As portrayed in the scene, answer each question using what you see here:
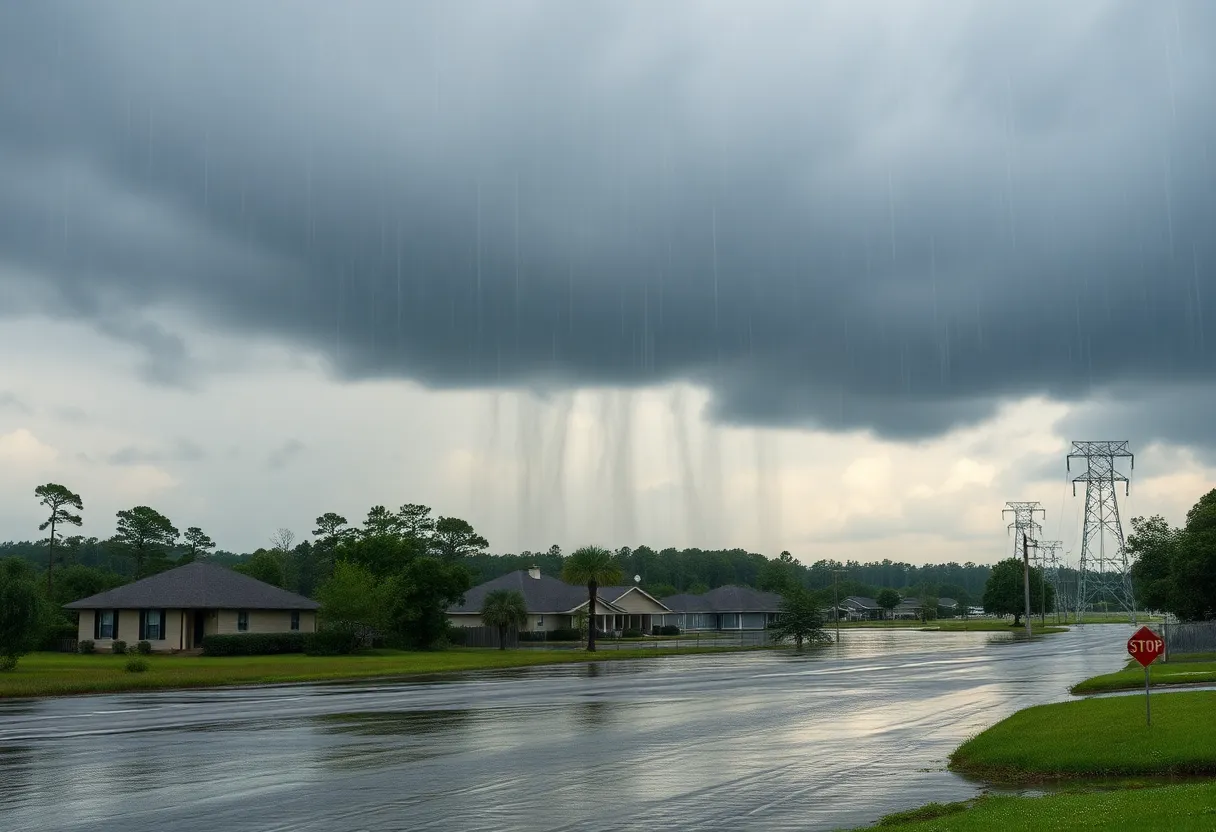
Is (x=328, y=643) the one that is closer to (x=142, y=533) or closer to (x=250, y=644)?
(x=250, y=644)

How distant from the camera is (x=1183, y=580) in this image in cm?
6366

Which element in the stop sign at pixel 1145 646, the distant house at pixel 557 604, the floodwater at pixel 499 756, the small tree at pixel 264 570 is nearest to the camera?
the floodwater at pixel 499 756

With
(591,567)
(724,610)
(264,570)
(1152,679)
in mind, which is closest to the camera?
(1152,679)

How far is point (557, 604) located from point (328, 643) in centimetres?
3981

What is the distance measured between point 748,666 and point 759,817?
151ft

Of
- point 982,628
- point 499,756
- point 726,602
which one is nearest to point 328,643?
point 499,756

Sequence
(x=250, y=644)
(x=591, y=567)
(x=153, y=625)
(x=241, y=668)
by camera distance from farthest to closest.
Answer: (x=591, y=567), (x=153, y=625), (x=250, y=644), (x=241, y=668)

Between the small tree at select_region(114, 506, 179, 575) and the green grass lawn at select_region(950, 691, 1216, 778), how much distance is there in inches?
5151

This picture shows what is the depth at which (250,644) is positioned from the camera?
72.8 meters

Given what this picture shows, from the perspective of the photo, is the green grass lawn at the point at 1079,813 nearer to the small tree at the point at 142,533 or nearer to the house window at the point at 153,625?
the house window at the point at 153,625

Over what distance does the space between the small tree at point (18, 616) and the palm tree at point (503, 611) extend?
39.2m

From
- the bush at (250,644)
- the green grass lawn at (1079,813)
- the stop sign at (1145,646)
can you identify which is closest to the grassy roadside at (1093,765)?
the green grass lawn at (1079,813)

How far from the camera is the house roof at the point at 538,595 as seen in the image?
107750mm

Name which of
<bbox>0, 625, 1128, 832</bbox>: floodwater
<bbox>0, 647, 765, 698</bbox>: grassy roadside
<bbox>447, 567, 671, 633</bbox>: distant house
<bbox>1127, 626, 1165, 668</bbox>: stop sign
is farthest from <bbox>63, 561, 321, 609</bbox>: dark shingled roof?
<bbox>1127, 626, 1165, 668</bbox>: stop sign
